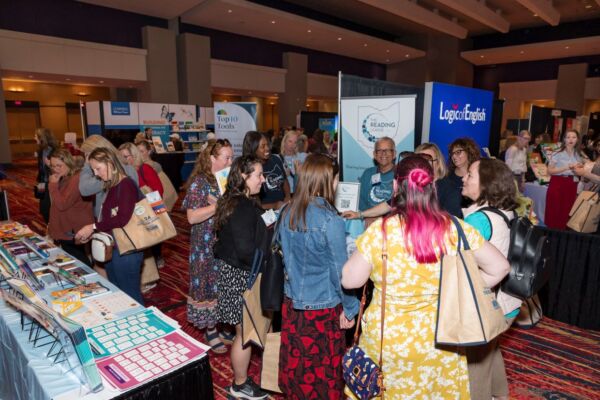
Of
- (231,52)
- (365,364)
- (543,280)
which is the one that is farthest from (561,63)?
(365,364)

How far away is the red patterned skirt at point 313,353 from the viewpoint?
183 centimetres

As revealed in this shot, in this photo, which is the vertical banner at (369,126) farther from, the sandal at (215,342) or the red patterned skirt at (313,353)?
the red patterned skirt at (313,353)

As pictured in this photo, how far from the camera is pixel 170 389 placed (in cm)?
143

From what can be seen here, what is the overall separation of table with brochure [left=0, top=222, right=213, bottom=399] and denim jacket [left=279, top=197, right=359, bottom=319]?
506 mm

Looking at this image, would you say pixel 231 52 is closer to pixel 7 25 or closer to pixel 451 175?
pixel 7 25

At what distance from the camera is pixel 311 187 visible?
1785mm

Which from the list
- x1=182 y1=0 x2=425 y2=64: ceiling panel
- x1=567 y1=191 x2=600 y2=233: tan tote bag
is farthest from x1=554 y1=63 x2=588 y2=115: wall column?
x1=567 y1=191 x2=600 y2=233: tan tote bag

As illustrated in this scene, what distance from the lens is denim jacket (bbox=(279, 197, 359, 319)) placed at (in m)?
1.73

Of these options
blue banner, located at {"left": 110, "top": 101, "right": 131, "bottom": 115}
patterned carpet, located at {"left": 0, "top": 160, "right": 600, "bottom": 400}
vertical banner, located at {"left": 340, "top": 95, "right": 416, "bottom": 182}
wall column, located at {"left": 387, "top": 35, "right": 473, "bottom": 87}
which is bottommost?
patterned carpet, located at {"left": 0, "top": 160, "right": 600, "bottom": 400}

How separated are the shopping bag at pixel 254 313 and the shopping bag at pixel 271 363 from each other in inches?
1.6

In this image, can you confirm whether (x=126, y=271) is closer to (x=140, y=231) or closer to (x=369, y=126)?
(x=140, y=231)

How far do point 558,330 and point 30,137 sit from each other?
20.6 m

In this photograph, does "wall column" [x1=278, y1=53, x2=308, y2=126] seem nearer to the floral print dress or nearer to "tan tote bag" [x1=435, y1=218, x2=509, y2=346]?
the floral print dress

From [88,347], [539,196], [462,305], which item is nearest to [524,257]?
[462,305]
